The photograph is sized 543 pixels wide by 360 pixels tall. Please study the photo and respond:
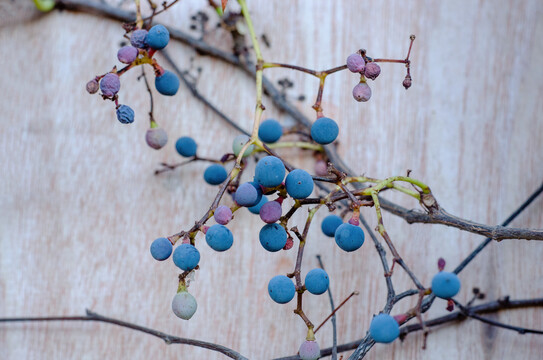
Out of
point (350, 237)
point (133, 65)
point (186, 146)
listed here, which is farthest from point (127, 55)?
point (350, 237)

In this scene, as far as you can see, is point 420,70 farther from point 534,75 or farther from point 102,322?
point 102,322

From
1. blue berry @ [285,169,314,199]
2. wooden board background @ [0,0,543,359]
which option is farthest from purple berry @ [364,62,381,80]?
wooden board background @ [0,0,543,359]

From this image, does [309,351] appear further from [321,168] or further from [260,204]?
[321,168]

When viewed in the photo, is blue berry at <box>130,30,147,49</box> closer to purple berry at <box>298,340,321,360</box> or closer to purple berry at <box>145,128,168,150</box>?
purple berry at <box>145,128,168,150</box>

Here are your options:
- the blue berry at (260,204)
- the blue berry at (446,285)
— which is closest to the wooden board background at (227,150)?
the blue berry at (260,204)

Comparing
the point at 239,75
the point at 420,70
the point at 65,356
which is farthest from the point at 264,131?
the point at 65,356
